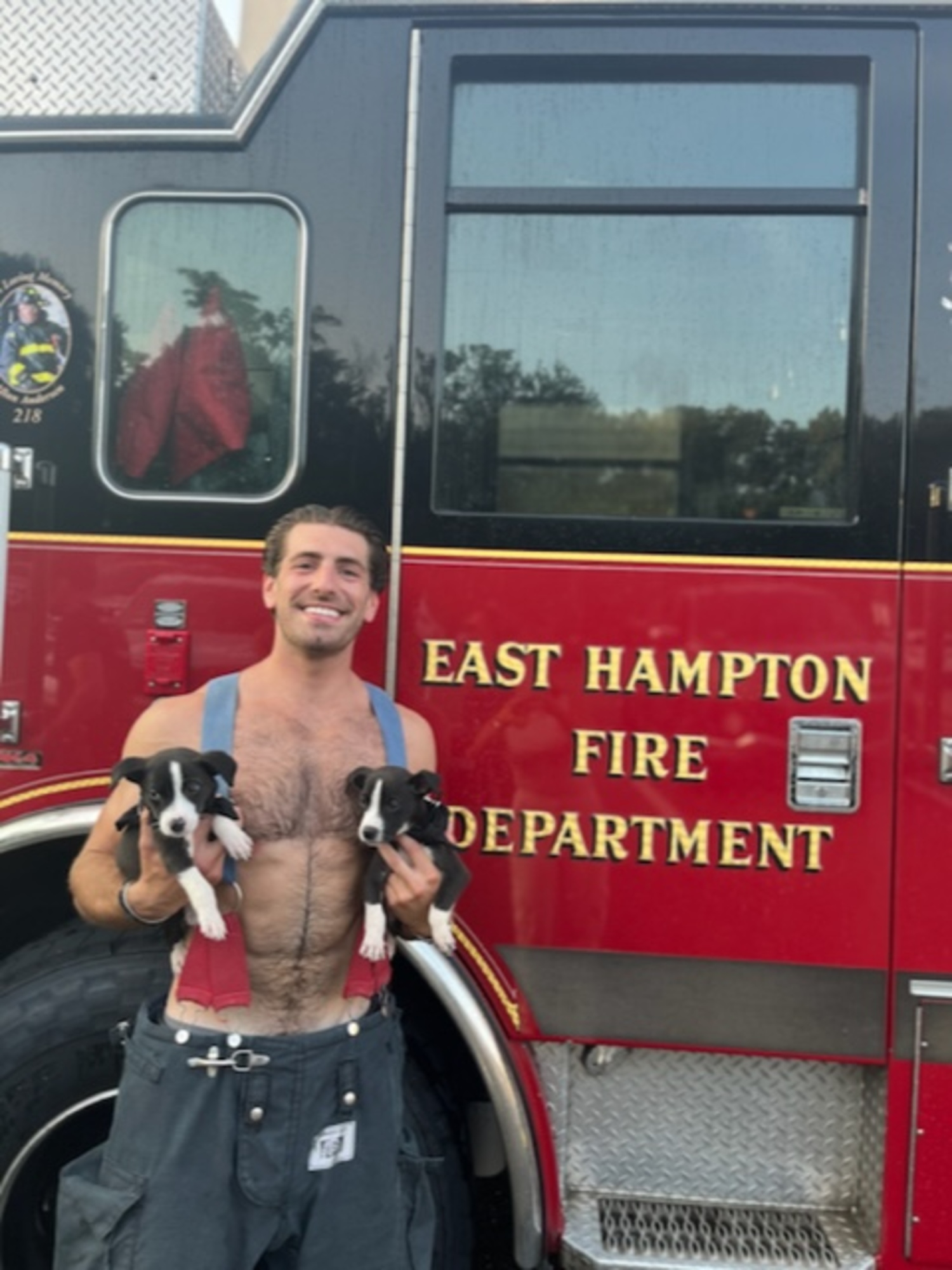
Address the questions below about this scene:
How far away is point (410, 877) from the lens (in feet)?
6.42

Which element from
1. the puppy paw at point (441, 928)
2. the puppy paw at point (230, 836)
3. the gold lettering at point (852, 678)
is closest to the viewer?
the puppy paw at point (230, 836)

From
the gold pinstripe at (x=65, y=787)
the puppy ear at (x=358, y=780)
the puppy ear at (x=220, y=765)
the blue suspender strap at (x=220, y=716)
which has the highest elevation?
the blue suspender strap at (x=220, y=716)

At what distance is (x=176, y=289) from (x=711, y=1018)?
1.99 metres

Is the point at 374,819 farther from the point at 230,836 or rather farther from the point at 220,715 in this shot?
the point at 220,715

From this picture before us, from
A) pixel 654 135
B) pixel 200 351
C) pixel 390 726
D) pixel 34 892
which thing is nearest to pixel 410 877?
pixel 390 726

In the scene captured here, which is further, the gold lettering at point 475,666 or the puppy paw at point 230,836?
the gold lettering at point 475,666

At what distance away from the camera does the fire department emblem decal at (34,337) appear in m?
2.50

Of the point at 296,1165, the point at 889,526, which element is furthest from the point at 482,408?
the point at 296,1165

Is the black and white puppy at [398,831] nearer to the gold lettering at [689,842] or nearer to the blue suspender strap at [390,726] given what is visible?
the blue suspender strap at [390,726]

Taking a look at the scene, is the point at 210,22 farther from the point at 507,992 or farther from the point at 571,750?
the point at 507,992

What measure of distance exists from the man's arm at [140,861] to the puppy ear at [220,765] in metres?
0.13

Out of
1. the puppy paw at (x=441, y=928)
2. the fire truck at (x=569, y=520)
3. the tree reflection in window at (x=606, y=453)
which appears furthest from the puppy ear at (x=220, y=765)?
the tree reflection in window at (x=606, y=453)

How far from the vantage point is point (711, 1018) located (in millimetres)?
2373

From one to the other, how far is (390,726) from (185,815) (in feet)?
1.51
